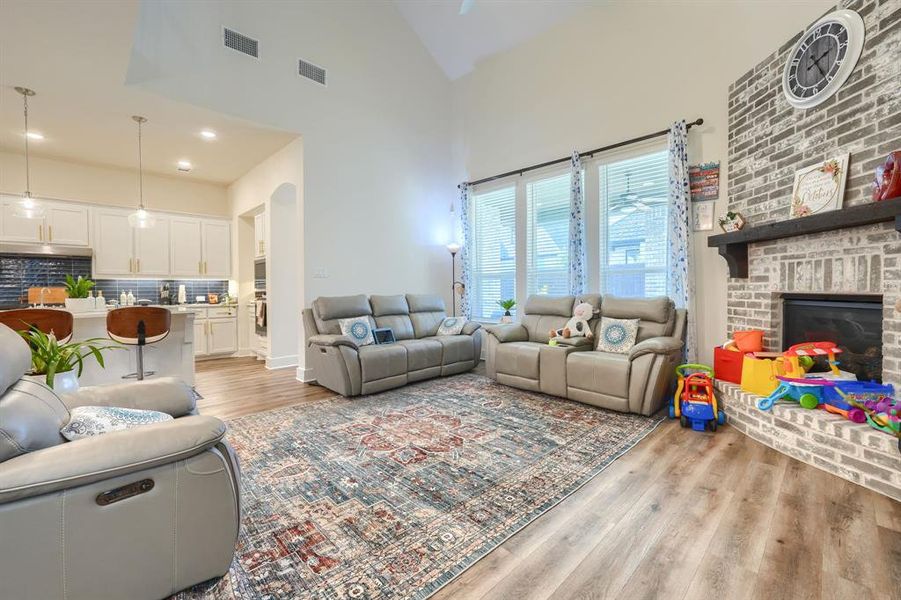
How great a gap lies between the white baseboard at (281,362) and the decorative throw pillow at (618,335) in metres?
4.20

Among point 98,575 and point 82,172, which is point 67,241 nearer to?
point 82,172

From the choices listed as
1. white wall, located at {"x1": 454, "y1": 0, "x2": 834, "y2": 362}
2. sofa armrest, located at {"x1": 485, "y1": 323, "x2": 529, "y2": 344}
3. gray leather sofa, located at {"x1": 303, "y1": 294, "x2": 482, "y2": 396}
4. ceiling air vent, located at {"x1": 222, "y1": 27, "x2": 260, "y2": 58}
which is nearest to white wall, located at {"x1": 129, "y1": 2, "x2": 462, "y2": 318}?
ceiling air vent, located at {"x1": 222, "y1": 27, "x2": 260, "y2": 58}

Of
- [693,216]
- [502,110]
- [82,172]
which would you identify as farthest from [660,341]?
[82,172]

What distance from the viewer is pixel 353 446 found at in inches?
107

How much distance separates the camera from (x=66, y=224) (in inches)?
212

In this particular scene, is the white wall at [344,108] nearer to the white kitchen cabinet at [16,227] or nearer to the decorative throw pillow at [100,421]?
the white kitchen cabinet at [16,227]

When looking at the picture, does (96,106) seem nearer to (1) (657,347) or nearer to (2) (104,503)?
(2) (104,503)

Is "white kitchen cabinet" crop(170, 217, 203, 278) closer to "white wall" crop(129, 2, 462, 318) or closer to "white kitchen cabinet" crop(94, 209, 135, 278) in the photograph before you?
"white kitchen cabinet" crop(94, 209, 135, 278)

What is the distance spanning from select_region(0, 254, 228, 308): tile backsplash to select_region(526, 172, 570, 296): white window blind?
601 cm

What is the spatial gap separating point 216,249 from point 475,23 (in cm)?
546

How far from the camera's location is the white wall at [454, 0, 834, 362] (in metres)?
3.78

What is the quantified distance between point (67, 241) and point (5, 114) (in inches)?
70.9

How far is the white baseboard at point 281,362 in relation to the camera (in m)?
5.48

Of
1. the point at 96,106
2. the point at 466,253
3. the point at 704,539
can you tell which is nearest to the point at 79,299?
the point at 96,106
